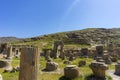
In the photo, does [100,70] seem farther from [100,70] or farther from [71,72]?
[71,72]

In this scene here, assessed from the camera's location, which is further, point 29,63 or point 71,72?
point 71,72

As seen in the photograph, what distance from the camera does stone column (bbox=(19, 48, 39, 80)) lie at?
1625 cm

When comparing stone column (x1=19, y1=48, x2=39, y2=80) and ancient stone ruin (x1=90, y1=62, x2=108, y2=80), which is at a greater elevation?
stone column (x1=19, y1=48, x2=39, y2=80)

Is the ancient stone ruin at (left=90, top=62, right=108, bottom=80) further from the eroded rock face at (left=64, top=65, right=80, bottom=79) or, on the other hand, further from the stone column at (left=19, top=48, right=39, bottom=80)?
the stone column at (left=19, top=48, right=39, bottom=80)

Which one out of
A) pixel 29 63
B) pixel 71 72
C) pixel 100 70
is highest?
pixel 29 63

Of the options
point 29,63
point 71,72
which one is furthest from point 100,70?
point 29,63

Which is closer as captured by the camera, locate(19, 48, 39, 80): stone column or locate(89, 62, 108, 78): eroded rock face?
locate(19, 48, 39, 80): stone column

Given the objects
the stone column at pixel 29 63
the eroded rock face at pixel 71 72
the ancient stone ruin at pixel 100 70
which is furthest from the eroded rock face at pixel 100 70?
the stone column at pixel 29 63

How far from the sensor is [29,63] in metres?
16.6

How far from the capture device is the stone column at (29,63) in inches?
640

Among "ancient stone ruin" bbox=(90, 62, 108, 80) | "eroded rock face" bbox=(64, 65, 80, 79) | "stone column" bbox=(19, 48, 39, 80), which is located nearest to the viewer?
"stone column" bbox=(19, 48, 39, 80)

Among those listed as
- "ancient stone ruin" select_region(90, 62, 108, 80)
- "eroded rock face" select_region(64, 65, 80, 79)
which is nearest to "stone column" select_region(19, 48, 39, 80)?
"eroded rock face" select_region(64, 65, 80, 79)

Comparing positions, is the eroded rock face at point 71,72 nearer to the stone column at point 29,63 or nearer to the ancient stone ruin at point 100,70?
the ancient stone ruin at point 100,70

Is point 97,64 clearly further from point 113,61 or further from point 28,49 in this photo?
point 113,61
